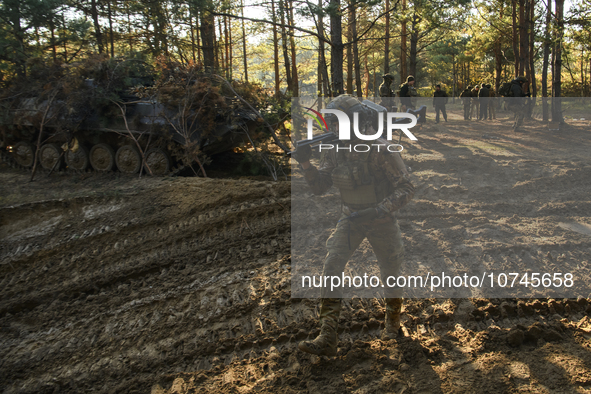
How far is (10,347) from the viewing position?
157 inches

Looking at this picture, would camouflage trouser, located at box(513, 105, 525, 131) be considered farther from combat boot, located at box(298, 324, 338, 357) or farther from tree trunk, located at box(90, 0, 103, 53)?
tree trunk, located at box(90, 0, 103, 53)

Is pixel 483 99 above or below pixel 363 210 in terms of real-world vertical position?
above

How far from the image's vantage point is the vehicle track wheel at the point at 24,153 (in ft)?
36.5

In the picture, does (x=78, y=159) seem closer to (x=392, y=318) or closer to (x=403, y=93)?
(x=403, y=93)

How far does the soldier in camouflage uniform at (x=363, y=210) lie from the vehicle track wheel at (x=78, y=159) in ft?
28.2

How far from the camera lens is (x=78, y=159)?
34.0ft

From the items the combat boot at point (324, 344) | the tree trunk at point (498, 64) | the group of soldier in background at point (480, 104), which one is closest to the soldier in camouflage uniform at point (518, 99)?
the group of soldier in background at point (480, 104)

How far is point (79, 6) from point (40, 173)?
7.16m

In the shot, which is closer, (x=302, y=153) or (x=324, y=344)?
(x=324, y=344)

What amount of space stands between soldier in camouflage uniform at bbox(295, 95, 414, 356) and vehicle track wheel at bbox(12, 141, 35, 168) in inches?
410

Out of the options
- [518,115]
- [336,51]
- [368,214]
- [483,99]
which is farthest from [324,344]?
[483,99]

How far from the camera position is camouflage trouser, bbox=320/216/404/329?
10.5 ft

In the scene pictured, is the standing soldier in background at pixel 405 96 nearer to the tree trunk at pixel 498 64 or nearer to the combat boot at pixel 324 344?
the combat boot at pixel 324 344

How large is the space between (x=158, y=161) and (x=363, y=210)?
7.01m
